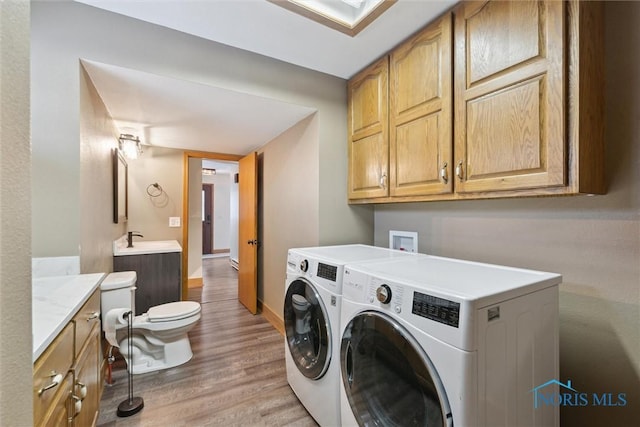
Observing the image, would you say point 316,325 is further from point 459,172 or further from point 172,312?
point 172,312

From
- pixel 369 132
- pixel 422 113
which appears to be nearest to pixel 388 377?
pixel 422 113

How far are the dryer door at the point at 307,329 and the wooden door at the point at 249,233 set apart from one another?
1618mm

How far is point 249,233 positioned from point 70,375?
8.24 feet

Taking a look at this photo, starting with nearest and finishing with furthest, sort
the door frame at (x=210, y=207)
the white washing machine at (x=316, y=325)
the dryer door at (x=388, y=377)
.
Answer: the dryer door at (x=388, y=377)
the white washing machine at (x=316, y=325)
the door frame at (x=210, y=207)

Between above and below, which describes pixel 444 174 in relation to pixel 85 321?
above

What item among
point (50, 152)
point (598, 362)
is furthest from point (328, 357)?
point (50, 152)

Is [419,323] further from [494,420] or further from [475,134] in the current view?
[475,134]

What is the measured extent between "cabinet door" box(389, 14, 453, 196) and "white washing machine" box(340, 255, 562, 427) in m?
0.62

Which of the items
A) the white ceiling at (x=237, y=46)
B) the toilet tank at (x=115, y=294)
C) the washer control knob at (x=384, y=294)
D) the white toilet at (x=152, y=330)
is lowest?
the white toilet at (x=152, y=330)

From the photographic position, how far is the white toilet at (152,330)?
6.37 ft

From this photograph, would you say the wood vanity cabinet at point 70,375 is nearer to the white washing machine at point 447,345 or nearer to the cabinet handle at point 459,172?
the white washing machine at point 447,345

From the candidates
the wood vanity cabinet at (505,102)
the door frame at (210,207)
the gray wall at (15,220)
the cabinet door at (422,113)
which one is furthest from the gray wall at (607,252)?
the door frame at (210,207)

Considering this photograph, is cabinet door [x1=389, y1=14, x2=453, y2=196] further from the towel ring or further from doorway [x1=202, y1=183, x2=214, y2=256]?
doorway [x1=202, y1=183, x2=214, y2=256]

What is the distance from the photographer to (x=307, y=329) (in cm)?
166
